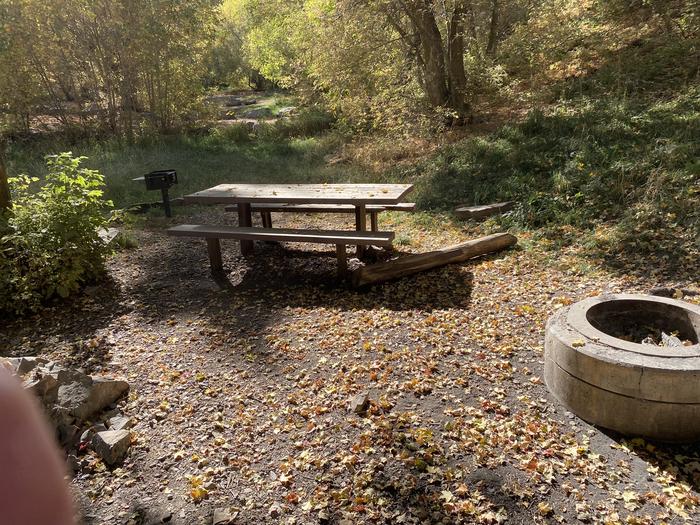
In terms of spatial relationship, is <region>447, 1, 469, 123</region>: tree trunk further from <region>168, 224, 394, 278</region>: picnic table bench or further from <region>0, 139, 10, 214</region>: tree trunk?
<region>0, 139, 10, 214</region>: tree trunk

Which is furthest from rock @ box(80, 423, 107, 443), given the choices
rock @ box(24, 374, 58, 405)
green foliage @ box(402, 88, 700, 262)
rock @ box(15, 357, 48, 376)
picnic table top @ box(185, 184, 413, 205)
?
green foliage @ box(402, 88, 700, 262)

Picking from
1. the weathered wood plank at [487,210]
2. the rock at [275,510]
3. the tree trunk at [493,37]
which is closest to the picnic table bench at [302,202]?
the weathered wood plank at [487,210]

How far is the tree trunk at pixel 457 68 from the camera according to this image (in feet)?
37.6

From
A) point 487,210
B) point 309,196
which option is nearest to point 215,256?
point 309,196

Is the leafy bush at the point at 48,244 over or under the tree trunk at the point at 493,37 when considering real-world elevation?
under

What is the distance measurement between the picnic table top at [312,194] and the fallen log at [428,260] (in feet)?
2.38

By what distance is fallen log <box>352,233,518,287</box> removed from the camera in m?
5.70

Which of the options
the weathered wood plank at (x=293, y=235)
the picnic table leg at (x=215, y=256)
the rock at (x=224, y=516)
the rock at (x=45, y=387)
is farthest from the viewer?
the picnic table leg at (x=215, y=256)

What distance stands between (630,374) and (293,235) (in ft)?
12.3

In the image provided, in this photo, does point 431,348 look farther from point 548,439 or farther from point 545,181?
point 545,181

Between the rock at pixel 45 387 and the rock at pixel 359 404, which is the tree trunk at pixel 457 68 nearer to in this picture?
the rock at pixel 359 404

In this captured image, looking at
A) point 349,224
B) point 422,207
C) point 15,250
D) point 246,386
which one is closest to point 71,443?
point 246,386

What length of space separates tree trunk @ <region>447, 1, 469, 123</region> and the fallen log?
6.20 metres

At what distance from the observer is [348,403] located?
3.61 metres
